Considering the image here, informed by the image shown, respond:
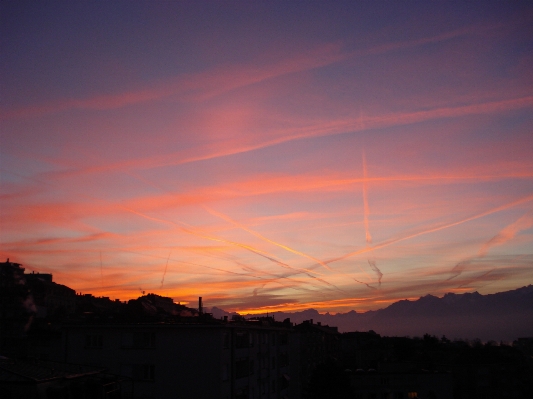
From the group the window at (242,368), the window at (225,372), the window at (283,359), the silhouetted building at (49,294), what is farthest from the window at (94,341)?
the silhouetted building at (49,294)

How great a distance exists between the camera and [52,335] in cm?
4650

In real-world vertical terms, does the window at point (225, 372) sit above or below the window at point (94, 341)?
below

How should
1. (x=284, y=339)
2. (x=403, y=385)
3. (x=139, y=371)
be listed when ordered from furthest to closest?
(x=403, y=385), (x=284, y=339), (x=139, y=371)

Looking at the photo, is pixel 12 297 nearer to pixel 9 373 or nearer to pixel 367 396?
pixel 367 396

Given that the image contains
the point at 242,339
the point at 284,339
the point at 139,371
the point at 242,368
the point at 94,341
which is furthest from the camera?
the point at 284,339

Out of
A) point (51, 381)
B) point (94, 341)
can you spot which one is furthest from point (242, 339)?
point (51, 381)

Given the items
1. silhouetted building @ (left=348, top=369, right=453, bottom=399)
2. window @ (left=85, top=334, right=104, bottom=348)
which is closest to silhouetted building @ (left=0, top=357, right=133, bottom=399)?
window @ (left=85, top=334, right=104, bottom=348)

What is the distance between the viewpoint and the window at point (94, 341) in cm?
4362

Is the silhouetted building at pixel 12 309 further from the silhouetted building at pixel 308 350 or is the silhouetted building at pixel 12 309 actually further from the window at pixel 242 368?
the window at pixel 242 368

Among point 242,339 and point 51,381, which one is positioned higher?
point 242,339

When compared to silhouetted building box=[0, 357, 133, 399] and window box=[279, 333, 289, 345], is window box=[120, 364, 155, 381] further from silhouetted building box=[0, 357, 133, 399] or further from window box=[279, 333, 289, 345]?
window box=[279, 333, 289, 345]

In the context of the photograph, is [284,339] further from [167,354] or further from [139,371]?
[139,371]

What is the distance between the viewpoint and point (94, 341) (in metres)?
43.9

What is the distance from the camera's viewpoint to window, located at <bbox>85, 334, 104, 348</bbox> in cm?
4362
